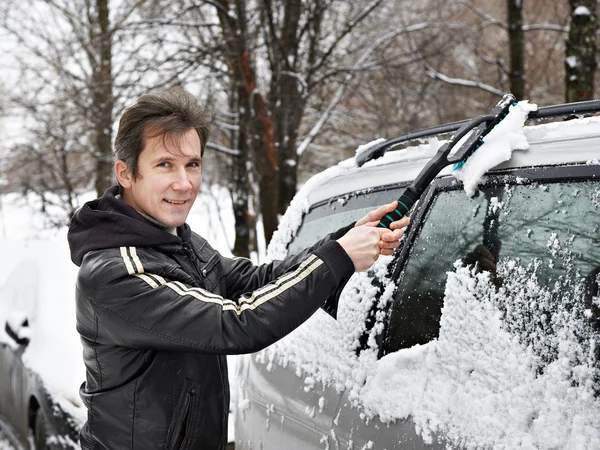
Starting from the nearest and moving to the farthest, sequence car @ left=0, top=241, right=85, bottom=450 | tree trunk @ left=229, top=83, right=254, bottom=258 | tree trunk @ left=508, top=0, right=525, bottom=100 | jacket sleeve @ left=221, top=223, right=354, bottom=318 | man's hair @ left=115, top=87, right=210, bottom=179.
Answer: man's hair @ left=115, top=87, right=210, bottom=179, jacket sleeve @ left=221, top=223, right=354, bottom=318, car @ left=0, top=241, right=85, bottom=450, tree trunk @ left=508, top=0, right=525, bottom=100, tree trunk @ left=229, top=83, right=254, bottom=258

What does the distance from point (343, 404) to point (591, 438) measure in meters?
0.69

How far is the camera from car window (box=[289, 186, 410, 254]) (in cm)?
195

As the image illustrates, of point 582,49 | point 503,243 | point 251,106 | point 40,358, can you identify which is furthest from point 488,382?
point 251,106

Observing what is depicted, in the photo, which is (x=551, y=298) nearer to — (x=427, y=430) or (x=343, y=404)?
(x=427, y=430)

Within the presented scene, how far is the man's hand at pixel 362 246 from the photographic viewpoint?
155 centimetres

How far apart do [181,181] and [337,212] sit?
2.29 ft

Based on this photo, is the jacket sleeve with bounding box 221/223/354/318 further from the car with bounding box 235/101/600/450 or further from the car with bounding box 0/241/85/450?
the car with bounding box 0/241/85/450

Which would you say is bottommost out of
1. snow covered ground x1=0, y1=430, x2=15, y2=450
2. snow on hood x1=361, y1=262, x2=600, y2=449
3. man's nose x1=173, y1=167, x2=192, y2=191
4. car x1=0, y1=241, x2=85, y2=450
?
snow covered ground x1=0, y1=430, x2=15, y2=450

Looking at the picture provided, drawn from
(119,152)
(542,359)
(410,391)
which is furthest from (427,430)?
(119,152)

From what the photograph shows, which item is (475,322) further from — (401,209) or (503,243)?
(401,209)

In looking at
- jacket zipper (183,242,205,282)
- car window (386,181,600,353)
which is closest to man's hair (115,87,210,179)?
jacket zipper (183,242,205,282)

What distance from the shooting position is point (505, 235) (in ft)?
4.67

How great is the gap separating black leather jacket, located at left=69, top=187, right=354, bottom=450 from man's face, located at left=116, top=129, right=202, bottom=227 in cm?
5

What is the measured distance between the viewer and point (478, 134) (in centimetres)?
152
